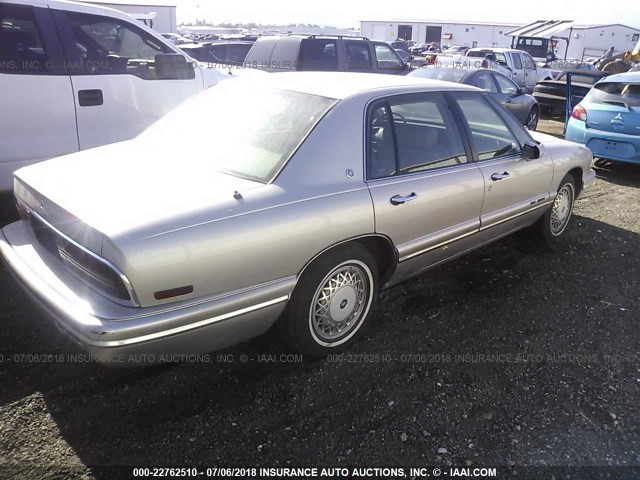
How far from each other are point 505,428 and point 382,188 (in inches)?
57.4

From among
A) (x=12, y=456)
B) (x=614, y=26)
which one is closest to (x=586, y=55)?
(x=614, y=26)

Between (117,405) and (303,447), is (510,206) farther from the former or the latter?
(117,405)

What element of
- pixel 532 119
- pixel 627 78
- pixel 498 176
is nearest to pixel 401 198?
pixel 498 176

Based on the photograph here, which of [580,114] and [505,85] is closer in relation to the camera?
[580,114]

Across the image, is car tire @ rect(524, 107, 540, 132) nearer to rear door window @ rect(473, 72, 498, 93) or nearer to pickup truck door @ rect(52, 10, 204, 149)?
rear door window @ rect(473, 72, 498, 93)

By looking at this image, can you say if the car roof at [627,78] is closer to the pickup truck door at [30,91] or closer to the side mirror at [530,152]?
the side mirror at [530,152]

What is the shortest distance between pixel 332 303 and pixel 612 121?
6374mm

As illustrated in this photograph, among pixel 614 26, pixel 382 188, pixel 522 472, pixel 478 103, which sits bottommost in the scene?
pixel 522 472

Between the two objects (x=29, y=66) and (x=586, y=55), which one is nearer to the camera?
(x=29, y=66)

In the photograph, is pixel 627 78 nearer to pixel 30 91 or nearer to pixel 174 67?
pixel 174 67

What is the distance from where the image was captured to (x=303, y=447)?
2498 millimetres

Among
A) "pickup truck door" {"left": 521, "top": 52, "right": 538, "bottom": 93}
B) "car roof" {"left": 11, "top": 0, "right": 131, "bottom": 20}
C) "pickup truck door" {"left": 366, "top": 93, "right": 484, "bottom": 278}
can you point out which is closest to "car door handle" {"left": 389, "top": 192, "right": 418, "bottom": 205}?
"pickup truck door" {"left": 366, "top": 93, "right": 484, "bottom": 278}

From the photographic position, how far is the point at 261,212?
8.48 ft

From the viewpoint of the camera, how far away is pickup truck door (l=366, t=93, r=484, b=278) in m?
3.17
